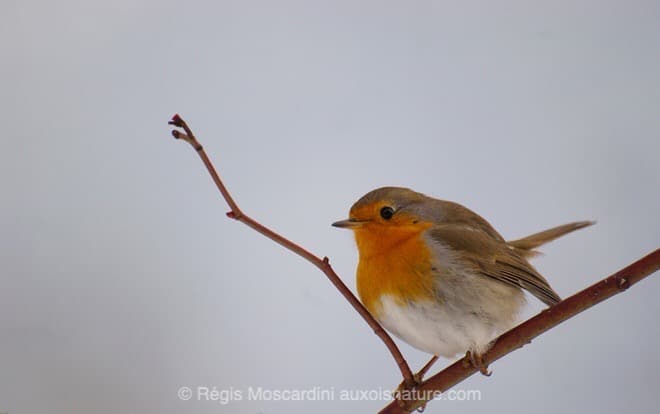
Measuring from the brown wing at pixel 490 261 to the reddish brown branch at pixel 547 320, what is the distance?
0.49 m

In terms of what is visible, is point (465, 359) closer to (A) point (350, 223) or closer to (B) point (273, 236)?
(A) point (350, 223)

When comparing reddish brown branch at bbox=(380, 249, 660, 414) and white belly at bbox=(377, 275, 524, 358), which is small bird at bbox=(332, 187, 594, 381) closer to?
white belly at bbox=(377, 275, 524, 358)

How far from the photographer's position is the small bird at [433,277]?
2.19 meters

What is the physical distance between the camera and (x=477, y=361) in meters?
1.93

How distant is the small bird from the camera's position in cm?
219

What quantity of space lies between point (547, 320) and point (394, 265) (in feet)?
2.24

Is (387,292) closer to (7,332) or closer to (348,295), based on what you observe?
(348,295)

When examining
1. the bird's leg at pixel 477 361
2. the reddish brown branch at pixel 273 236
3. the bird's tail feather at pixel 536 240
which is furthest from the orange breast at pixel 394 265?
the bird's tail feather at pixel 536 240

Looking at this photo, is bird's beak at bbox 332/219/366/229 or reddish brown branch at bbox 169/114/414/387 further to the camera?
bird's beak at bbox 332/219/366/229

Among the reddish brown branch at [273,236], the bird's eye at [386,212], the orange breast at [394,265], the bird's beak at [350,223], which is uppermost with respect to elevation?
the bird's eye at [386,212]

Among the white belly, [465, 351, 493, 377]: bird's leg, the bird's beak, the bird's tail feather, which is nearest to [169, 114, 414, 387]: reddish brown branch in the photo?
[465, 351, 493, 377]: bird's leg

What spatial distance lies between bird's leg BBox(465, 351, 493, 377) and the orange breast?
0.86 feet

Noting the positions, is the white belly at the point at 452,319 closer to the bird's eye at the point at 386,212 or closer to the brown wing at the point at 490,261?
the brown wing at the point at 490,261

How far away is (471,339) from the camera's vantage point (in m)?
2.16
